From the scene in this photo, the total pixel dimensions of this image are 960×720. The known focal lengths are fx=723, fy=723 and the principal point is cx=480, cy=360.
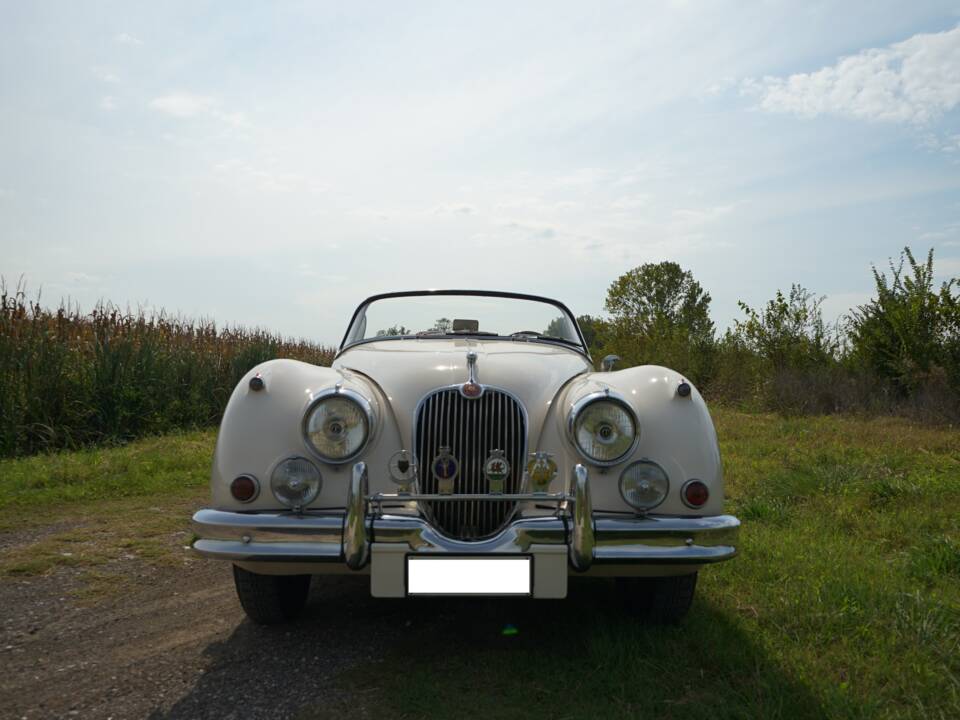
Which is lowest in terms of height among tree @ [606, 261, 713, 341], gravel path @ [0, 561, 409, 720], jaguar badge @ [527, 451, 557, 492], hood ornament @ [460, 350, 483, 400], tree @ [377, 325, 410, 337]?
gravel path @ [0, 561, 409, 720]

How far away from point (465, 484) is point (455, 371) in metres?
0.54

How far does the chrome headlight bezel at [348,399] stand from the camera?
9.26 ft

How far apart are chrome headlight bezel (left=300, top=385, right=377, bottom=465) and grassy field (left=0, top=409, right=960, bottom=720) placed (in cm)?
82

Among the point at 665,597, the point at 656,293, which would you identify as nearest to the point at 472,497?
the point at 665,597

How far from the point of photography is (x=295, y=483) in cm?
274

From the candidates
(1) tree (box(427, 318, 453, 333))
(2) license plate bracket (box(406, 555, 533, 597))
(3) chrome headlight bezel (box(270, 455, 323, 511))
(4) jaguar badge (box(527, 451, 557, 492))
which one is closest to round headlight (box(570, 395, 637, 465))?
(4) jaguar badge (box(527, 451, 557, 492))

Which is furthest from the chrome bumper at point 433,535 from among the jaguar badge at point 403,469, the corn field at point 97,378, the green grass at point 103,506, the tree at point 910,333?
the tree at point 910,333

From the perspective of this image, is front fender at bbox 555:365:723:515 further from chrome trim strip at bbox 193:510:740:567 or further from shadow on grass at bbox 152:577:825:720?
shadow on grass at bbox 152:577:825:720

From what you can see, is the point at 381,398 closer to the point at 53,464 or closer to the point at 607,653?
the point at 607,653

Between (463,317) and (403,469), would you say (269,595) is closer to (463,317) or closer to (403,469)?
(403,469)

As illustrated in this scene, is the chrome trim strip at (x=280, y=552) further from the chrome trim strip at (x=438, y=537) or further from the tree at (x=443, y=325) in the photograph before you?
the tree at (x=443, y=325)

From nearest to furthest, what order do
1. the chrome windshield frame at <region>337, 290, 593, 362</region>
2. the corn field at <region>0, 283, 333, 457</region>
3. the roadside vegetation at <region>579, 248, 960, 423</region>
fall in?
the chrome windshield frame at <region>337, 290, 593, 362</region>, the corn field at <region>0, 283, 333, 457</region>, the roadside vegetation at <region>579, 248, 960, 423</region>

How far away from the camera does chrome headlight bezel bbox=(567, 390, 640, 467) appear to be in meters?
2.84

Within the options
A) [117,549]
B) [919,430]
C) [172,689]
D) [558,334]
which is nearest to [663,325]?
[919,430]
